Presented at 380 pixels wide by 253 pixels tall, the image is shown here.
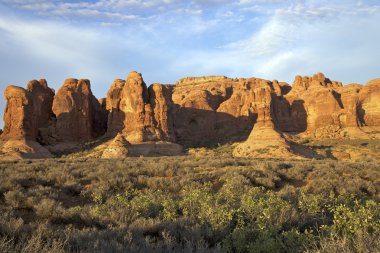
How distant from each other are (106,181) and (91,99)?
5001cm

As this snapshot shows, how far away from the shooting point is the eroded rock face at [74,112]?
185 ft

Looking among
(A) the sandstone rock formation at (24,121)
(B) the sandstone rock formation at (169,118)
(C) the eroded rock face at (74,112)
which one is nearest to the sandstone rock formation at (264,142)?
(B) the sandstone rock formation at (169,118)

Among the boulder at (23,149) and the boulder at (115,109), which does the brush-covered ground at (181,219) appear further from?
the boulder at (115,109)

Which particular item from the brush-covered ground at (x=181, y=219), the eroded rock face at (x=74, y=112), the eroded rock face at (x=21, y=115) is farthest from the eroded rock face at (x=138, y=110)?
the brush-covered ground at (x=181, y=219)

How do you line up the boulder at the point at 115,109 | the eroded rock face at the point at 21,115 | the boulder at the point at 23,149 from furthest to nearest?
1. the boulder at the point at 115,109
2. the eroded rock face at the point at 21,115
3. the boulder at the point at 23,149

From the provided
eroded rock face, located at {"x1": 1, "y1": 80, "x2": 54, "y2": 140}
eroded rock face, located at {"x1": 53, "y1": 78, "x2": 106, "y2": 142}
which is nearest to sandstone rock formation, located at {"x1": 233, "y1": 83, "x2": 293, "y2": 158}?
eroded rock face, located at {"x1": 53, "y1": 78, "x2": 106, "y2": 142}

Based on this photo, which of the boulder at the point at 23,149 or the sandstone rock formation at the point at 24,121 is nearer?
the boulder at the point at 23,149

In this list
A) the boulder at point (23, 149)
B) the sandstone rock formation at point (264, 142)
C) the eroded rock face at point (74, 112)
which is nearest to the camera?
the boulder at point (23, 149)

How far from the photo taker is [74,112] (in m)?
57.7

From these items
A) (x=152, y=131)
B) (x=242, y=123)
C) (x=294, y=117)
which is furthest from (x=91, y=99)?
(x=294, y=117)

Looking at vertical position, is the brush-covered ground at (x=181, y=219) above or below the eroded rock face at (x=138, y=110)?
below

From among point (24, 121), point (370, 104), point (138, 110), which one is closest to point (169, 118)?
point (138, 110)

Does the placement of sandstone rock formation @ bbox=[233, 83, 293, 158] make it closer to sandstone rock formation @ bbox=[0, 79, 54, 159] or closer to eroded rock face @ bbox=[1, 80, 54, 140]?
sandstone rock formation @ bbox=[0, 79, 54, 159]

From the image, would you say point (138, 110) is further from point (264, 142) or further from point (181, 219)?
point (181, 219)
